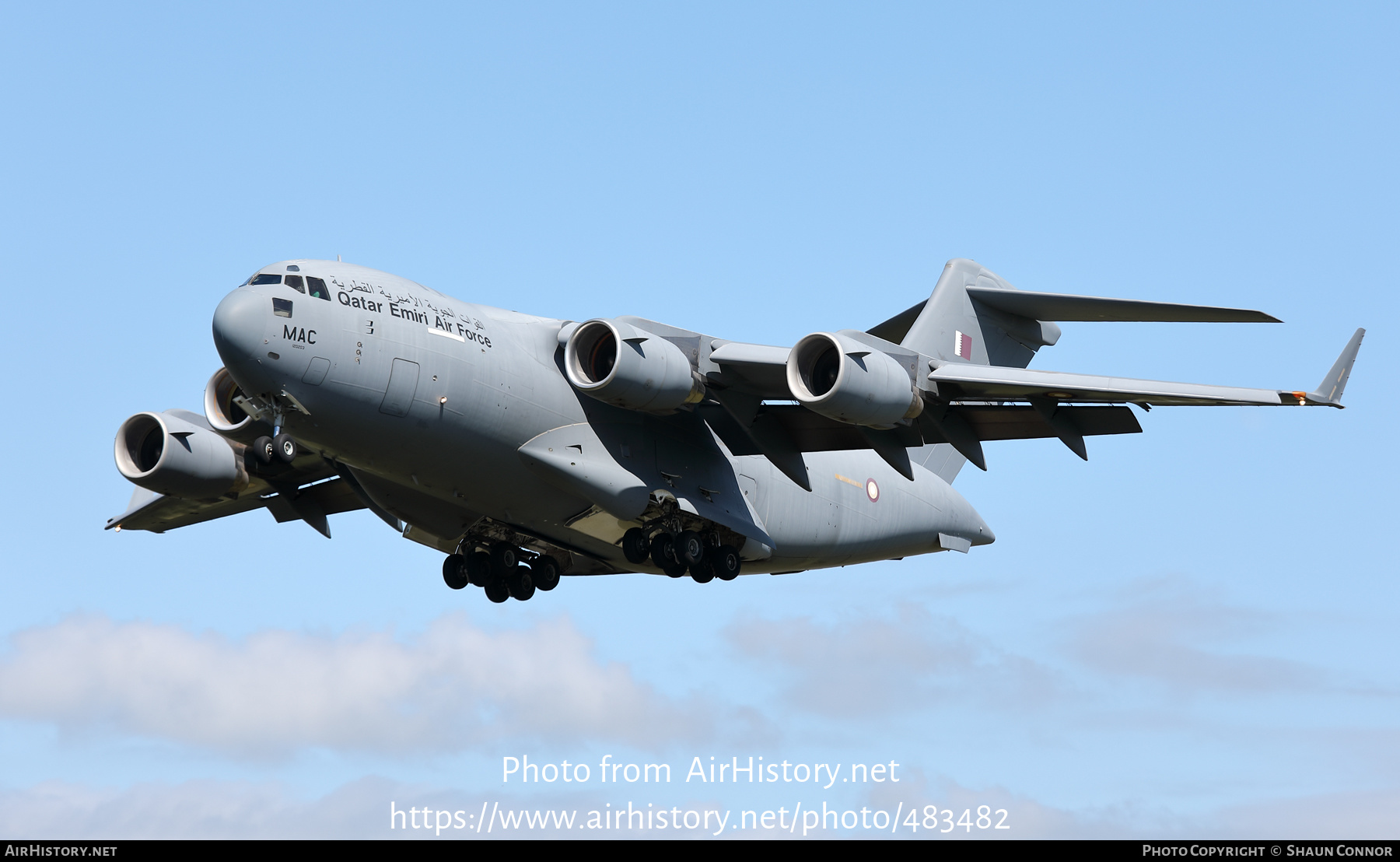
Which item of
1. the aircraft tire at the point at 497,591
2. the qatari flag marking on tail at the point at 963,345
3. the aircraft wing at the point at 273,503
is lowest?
the aircraft tire at the point at 497,591

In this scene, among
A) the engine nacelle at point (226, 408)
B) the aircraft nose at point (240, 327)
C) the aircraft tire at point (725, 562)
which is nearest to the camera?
the aircraft nose at point (240, 327)

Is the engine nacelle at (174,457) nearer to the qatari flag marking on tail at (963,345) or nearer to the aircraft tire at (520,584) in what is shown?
the aircraft tire at (520,584)

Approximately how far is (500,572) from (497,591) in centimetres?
22

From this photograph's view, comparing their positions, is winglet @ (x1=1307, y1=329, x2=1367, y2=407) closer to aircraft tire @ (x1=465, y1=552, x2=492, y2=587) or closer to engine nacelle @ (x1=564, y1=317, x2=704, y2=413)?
engine nacelle @ (x1=564, y1=317, x2=704, y2=413)

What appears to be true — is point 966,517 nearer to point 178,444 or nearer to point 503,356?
point 503,356

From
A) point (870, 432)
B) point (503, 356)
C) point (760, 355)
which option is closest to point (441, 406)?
point (503, 356)

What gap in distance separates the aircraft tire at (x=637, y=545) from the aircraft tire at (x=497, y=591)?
1556mm

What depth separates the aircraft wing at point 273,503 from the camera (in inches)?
707

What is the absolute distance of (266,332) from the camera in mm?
13969

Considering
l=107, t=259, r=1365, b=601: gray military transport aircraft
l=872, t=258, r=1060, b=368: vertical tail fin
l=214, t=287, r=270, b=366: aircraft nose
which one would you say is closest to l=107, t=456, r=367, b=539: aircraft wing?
l=107, t=259, r=1365, b=601: gray military transport aircraft

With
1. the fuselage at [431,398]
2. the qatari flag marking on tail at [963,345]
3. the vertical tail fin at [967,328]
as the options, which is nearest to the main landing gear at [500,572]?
the fuselage at [431,398]

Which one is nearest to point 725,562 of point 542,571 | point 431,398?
point 542,571

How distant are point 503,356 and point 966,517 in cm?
679
